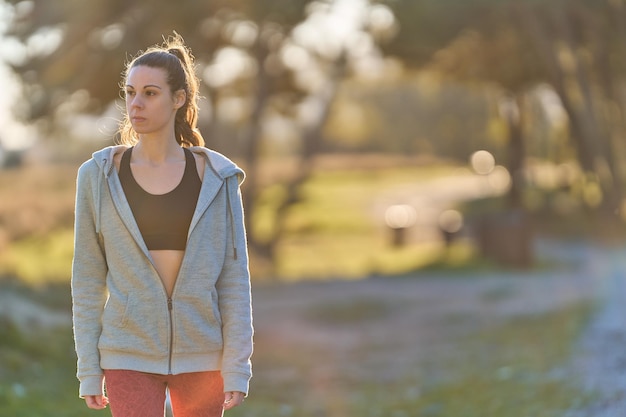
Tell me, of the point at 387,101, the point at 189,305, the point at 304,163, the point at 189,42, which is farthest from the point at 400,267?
the point at 387,101

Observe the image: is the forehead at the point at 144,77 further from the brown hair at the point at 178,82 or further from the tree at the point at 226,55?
the tree at the point at 226,55

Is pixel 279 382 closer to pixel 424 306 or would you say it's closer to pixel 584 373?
pixel 584 373

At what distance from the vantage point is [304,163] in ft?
84.5

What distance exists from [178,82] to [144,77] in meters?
0.15

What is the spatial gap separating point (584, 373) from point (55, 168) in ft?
62.1

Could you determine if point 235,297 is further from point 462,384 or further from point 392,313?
point 392,313

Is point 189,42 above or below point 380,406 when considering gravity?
above

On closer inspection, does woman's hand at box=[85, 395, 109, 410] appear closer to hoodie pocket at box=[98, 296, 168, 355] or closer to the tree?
hoodie pocket at box=[98, 296, 168, 355]

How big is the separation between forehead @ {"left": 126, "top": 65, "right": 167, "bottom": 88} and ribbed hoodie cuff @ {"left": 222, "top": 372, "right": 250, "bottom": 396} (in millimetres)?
1007

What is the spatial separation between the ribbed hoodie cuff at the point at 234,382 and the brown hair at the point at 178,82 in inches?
34.3

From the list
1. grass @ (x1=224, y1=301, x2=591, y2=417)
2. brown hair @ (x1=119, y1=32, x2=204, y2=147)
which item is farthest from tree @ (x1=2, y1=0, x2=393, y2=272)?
brown hair @ (x1=119, y1=32, x2=204, y2=147)

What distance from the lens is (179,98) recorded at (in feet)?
12.8

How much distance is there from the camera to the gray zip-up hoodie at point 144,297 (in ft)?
12.3

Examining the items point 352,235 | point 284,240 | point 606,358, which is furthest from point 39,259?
point 352,235
